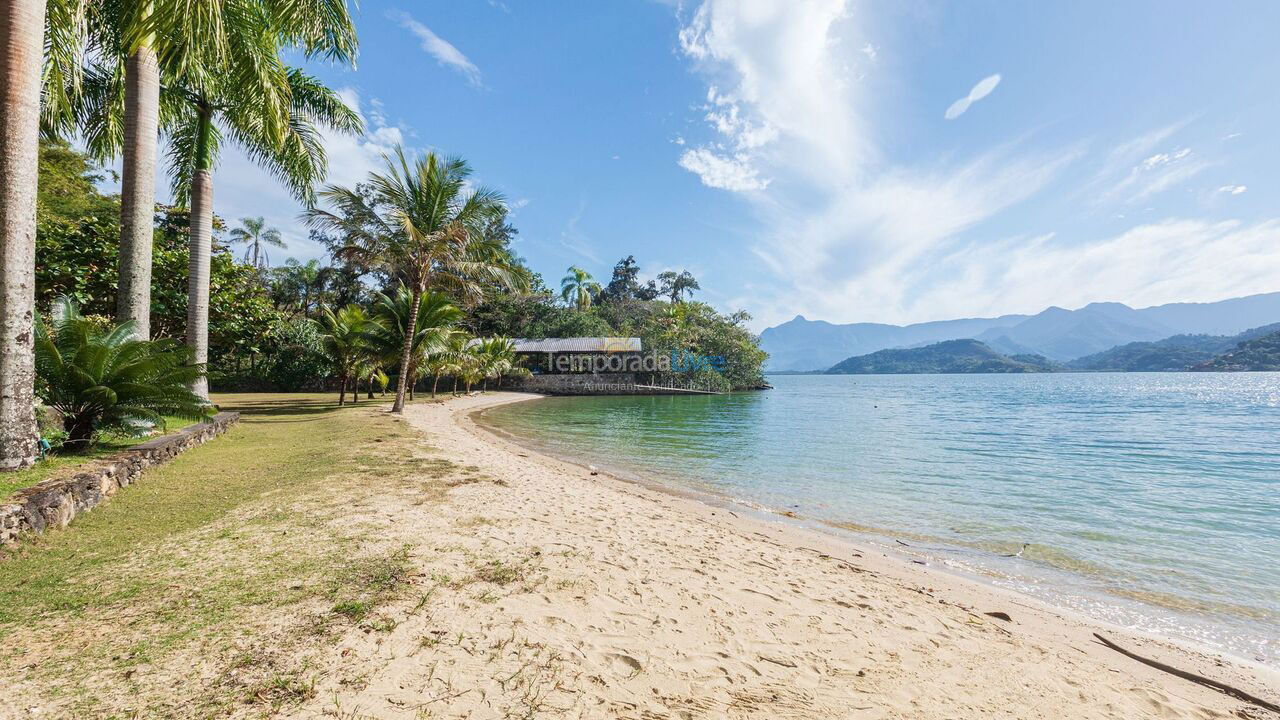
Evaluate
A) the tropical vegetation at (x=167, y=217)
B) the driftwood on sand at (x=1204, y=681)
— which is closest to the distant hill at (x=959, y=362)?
the tropical vegetation at (x=167, y=217)

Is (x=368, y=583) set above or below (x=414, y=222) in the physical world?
below

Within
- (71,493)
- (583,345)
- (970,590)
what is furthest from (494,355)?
(970,590)

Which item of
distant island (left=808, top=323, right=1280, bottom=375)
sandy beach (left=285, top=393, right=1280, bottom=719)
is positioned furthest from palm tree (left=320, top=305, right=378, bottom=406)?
distant island (left=808, top=323, right=1280, bottom=375)

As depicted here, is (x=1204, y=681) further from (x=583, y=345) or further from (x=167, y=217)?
(x=167, y=217)

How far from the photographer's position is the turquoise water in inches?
203

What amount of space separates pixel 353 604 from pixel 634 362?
3772 cm

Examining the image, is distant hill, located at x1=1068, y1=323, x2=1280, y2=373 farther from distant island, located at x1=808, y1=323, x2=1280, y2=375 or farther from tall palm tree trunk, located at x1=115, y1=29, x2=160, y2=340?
tall palm tree trunk, located at x1=115, y1=29, x2=160, y2=340

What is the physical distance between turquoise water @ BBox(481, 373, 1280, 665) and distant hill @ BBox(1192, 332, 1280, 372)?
110625 mm

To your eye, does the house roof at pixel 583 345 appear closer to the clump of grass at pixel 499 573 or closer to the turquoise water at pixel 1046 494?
the turquoise water at pixel 1046 494

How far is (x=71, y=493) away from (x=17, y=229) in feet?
9.21

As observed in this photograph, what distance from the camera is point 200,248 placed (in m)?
10.3

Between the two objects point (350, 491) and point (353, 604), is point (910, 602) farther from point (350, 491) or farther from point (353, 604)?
point (350, 491)

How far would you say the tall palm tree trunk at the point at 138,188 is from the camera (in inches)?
304

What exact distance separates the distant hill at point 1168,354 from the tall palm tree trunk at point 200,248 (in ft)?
557
